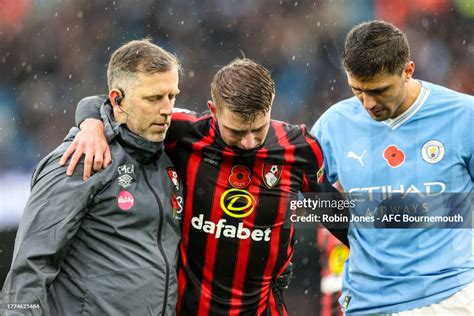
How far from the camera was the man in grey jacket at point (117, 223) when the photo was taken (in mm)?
2957

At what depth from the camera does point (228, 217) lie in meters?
3.49

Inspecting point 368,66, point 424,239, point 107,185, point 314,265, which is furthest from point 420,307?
point 314,265

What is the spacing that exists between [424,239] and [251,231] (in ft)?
2.60

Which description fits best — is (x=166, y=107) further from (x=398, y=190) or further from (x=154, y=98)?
(x=398, y=190)

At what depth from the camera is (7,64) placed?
24.0ft

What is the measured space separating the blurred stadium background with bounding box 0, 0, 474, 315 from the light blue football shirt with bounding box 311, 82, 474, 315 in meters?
3.79

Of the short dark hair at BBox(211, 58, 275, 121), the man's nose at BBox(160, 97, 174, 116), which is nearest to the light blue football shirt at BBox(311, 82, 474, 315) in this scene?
the short dark hair at BBox(211, 58, 275, 121)

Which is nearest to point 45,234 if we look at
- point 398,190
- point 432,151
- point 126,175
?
point 126,175

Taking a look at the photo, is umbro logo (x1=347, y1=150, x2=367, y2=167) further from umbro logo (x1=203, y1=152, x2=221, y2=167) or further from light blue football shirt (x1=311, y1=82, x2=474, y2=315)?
umbro logo (x1=203, y1=152, x2=221, y2=167)

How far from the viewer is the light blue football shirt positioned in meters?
3.56

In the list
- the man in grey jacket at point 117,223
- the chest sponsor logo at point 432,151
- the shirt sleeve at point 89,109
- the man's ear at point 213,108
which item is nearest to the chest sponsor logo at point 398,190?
the chest sponsor logo at point 432,151

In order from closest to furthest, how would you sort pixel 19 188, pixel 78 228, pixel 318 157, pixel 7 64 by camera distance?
pixel 78 228
pixel 318 157
pixel 19 188
pixel 7 64

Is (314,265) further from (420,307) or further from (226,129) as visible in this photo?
(226,129)

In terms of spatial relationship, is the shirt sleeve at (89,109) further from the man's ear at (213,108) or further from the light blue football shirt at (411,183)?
the light blue football shirt at (411,183)
